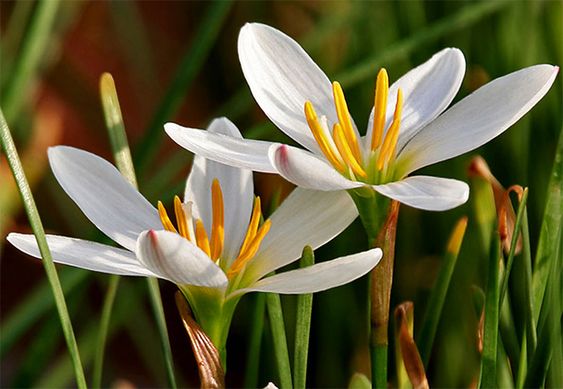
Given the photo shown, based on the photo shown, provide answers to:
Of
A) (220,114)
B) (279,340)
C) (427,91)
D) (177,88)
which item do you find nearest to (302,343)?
(279,340)

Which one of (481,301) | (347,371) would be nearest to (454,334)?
(347,371)

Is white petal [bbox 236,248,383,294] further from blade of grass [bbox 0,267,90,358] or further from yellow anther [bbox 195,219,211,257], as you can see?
blade of grass [bbox 0,267,90,358]

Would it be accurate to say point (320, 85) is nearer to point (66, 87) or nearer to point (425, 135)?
point (425, 135)

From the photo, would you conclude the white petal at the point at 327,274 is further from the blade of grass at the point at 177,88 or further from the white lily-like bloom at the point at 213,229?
the blade of grass at the point at 177,88

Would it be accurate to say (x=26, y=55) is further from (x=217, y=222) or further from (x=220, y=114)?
(x=217, y=222)

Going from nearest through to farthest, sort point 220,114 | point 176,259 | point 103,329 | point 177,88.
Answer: point 176,259 → point 103,329 → point 177,88 → point 220,114

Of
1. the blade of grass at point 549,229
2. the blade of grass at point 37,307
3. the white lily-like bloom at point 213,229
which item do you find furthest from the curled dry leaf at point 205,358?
the blade of grass at point 37,307

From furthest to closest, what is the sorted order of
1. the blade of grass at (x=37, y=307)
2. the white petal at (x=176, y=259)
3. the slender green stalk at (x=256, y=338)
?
the blade of grass at (x=37, y=307)
the slender green stalk at (x=256, y=338)
the white petal at (x=176, y=259)
